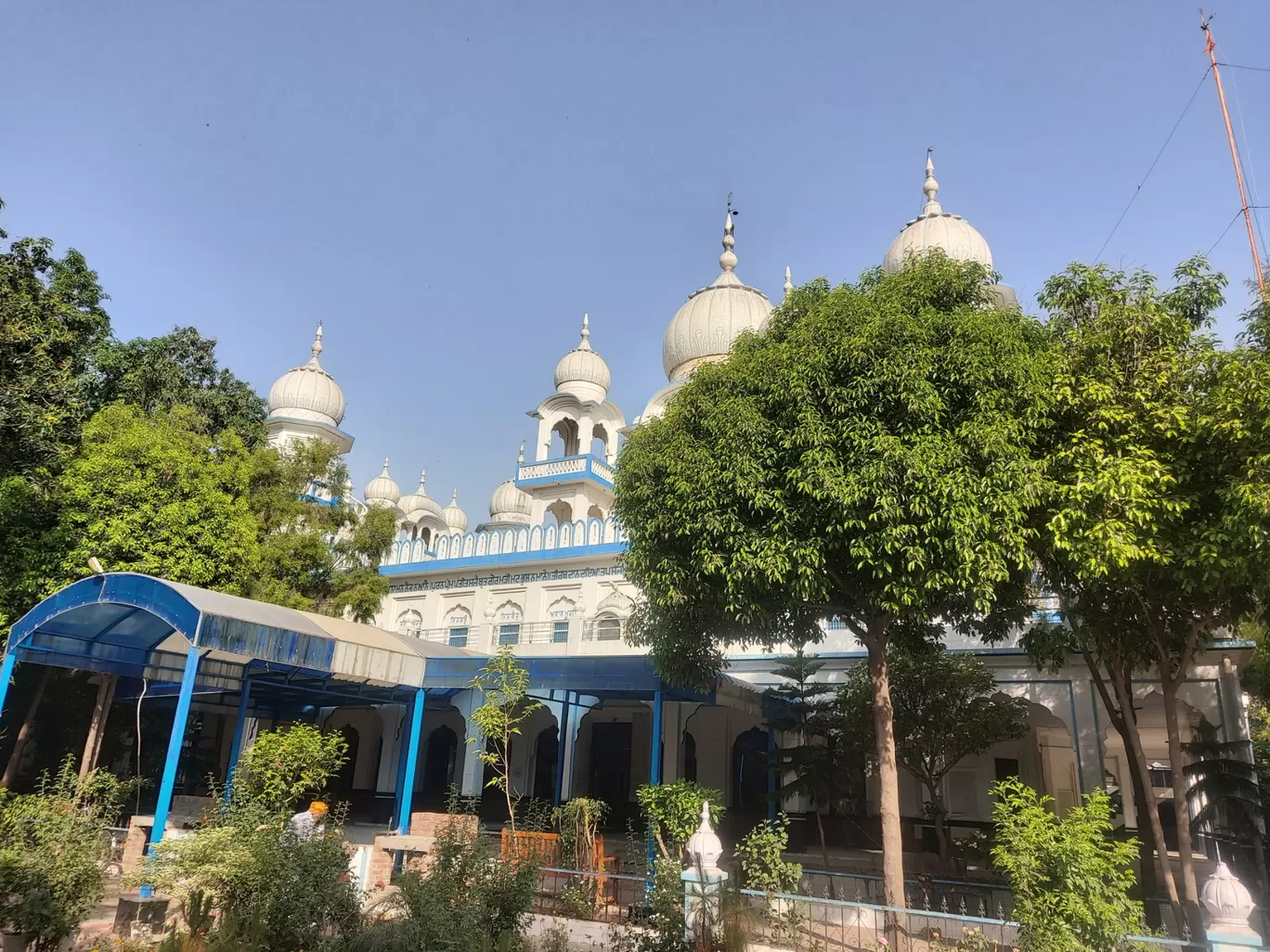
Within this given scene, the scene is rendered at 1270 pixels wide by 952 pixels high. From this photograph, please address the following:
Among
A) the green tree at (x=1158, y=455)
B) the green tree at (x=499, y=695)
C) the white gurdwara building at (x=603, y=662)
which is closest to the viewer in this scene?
the green tree at (x=1158, y=455)

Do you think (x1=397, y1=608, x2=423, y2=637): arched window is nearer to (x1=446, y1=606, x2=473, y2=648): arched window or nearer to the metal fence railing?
(x1=446, y1=606, x2=473, y2=648): arched window

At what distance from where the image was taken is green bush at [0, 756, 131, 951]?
680 centimetres

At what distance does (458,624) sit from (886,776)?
1664cm

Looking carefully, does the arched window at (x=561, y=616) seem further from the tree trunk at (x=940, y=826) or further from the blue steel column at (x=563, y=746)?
the tree trunk at (x=940, y=826)

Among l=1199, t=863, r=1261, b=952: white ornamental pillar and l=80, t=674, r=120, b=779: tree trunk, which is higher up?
l=80, t=674, r=120, b=779: tree trunk

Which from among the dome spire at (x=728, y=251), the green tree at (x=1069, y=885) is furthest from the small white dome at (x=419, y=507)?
the green tree at (x=1069, y=885)

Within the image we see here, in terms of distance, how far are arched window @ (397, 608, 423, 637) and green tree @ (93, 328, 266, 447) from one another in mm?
7480

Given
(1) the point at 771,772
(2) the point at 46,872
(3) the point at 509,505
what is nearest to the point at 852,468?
(1) the point at 771,772

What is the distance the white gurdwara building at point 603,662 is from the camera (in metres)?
16.6

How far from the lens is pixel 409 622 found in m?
26.2

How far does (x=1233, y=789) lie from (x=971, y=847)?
4.40 meters

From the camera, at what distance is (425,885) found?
26.3ft

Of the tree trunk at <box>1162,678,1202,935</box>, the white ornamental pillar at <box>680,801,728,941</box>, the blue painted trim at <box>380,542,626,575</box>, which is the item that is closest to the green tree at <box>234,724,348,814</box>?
the white ornamental pillar at <box>680,801,728,941</box>

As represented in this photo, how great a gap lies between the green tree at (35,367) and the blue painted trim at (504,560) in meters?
10.7
